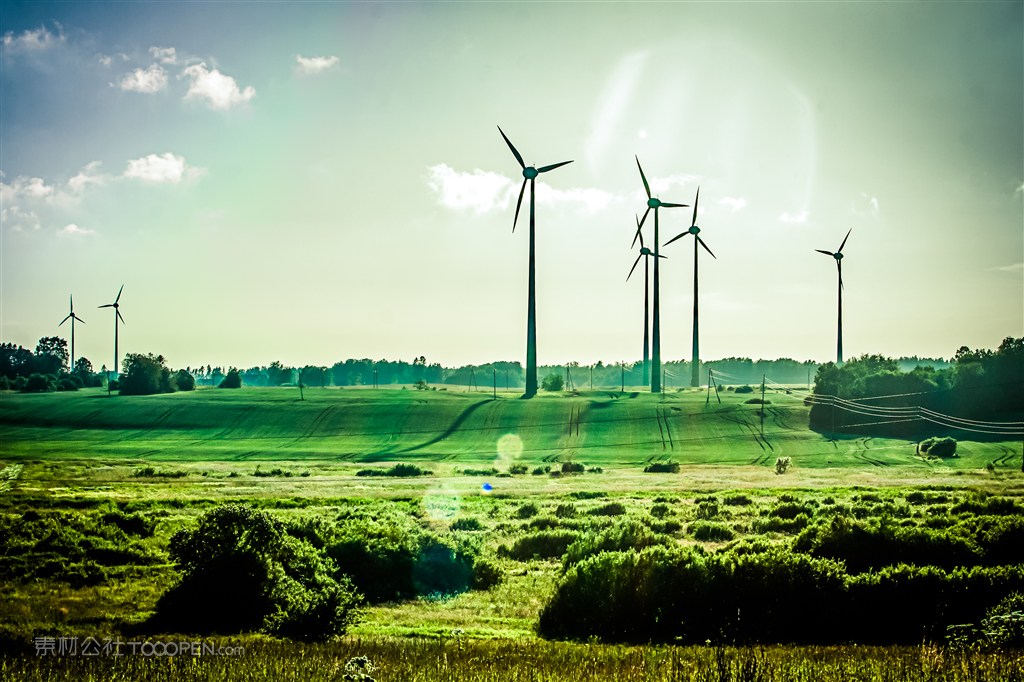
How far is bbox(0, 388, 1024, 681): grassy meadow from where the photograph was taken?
63.8 feet

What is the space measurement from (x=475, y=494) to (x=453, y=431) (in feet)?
269

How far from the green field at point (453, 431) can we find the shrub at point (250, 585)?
8537cm

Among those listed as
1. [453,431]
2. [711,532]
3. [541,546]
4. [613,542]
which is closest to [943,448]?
[453,431]

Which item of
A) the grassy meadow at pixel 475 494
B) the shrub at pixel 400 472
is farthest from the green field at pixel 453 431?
the shrub at pixel 400 472

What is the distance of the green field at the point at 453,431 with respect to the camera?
417 ft

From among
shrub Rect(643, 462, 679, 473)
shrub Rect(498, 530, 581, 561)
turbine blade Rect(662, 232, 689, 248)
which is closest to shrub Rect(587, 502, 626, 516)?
shrub Rect(498, 530, 581, 561)

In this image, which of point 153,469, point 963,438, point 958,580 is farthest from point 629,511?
point 963,438

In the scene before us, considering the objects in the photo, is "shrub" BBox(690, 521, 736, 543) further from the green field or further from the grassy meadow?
the green field

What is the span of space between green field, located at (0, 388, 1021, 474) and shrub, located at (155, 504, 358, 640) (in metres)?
85.4

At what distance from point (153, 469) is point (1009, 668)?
3921 inches

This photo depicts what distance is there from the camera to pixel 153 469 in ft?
330

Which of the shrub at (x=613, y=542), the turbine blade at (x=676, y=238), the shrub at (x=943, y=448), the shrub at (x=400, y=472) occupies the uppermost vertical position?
the turbine blade at (x=676, y=238)

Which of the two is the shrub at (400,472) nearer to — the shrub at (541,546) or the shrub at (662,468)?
the shrub at (662,468)

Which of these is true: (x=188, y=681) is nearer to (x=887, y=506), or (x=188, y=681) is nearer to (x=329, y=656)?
(x=329, y=656)
